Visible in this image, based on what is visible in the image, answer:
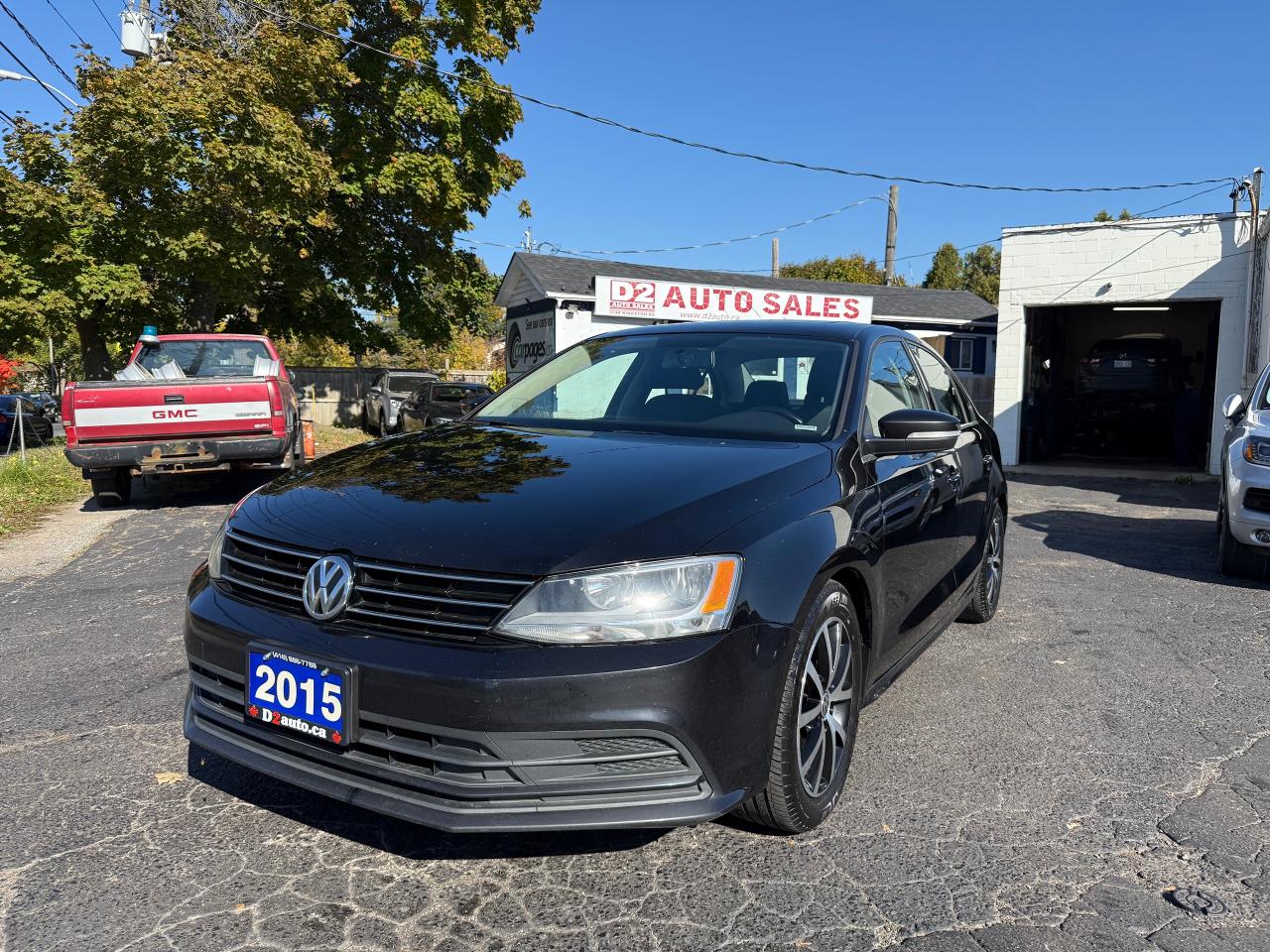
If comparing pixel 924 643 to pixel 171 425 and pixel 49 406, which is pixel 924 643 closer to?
pixel 171 425

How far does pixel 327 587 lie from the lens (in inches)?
92.4

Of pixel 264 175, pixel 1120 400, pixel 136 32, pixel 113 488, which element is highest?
pixel 136 32

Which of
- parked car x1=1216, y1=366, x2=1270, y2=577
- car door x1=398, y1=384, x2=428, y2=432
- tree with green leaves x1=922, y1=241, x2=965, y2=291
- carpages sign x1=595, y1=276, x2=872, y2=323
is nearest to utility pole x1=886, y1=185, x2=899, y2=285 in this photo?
carpages sign x1=595, y1=276, x2=872, y2=323

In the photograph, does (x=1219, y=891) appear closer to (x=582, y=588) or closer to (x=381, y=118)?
(x=582, y=588)

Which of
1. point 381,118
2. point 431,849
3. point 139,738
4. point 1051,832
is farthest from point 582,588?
point 381,118

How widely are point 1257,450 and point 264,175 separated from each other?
15569 millimetres

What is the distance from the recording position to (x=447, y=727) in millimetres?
2113

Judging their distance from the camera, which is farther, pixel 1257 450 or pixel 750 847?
pixel 1257 450

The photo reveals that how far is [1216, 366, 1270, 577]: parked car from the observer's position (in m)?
5.98

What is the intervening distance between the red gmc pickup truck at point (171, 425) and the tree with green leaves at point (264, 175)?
7.58 metres

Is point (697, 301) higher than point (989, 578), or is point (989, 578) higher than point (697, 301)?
point (697, 301)

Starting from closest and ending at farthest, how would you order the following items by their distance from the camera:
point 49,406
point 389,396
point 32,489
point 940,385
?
point 940,385 < point 32,489 < point 389,396 < point 49,406

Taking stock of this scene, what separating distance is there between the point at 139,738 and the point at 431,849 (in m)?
1.49

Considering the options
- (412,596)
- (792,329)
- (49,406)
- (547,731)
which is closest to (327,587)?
(412,596)
